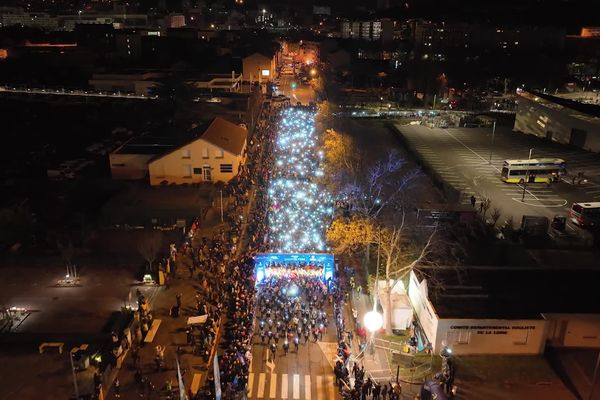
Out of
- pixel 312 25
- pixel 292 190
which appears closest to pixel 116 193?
pixel 292 190

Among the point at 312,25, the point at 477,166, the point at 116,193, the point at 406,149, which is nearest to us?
the point at 116,193

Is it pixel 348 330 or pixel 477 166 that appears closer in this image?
pixel 348 330

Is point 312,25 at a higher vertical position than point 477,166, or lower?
higher

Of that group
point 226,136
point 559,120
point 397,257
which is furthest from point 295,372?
point 559,120

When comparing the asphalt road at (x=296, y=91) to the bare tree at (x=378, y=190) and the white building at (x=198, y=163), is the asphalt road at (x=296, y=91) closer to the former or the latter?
the bare tree at (x=378, y=190)

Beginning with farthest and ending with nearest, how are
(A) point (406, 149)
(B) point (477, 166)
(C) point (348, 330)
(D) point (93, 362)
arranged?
(A) point (406, 149) < (B) point (477, 166) < (C) point (348, 330) < (D) point (93, 362)

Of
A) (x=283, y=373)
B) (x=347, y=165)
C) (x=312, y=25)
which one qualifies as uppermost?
(x=312, y=25)

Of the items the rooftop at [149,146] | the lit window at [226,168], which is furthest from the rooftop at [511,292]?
the rooftop at [149,146]

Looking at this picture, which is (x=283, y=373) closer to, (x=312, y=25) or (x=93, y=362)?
(x=93, y=362)
